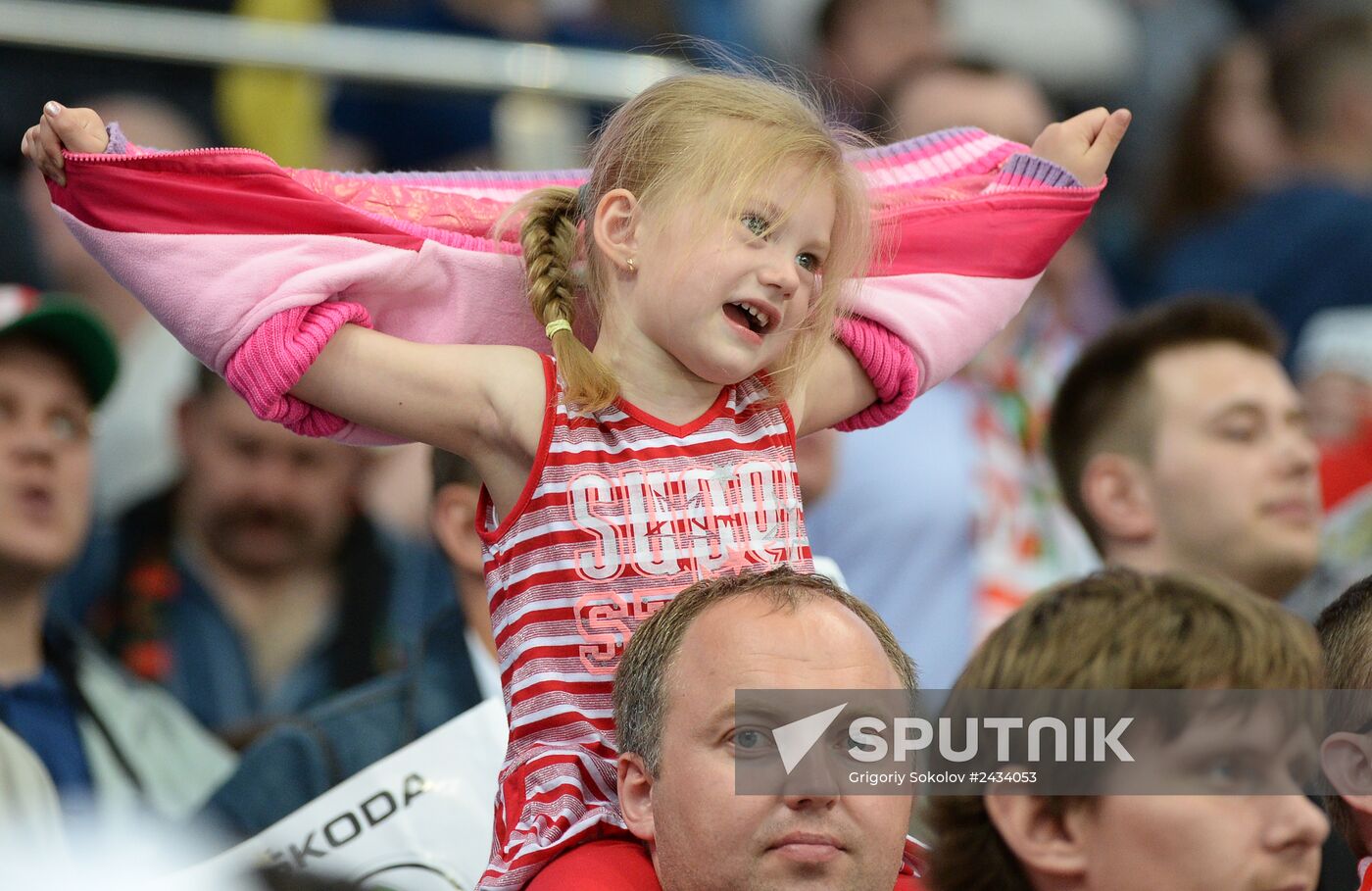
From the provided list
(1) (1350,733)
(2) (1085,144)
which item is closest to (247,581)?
(2) (1085,144)

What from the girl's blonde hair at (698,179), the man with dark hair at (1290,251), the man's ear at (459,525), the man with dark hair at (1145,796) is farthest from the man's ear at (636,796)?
the man with dark hair at (1290,251)

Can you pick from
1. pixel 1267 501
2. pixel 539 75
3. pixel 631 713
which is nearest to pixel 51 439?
pixel 539 75

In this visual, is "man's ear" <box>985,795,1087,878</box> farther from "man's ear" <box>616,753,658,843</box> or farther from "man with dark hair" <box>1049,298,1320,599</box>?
"man with dark hair" <box>1049,298,1320,599</box>

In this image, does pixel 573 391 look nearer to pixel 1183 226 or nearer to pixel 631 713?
pixel 631 713

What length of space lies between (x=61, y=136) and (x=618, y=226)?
24.8 inches

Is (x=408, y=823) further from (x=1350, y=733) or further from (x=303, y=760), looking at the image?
(x=1350, y=733)

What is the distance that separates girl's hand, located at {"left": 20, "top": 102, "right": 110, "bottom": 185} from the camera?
2.13 meters

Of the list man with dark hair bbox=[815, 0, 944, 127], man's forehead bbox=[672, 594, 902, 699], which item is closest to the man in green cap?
man's forehead bbox=[672, 594, 902, 699]

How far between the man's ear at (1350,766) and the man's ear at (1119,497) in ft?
5.33

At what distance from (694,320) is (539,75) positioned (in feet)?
7.57

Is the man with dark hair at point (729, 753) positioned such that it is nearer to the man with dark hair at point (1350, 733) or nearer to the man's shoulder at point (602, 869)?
the man's shoulder at point (602, 869)

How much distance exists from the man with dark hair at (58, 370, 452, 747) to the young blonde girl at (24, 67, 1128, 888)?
1.89 m

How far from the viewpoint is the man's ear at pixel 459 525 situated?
323 cm

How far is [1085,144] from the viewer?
8.55 ft
